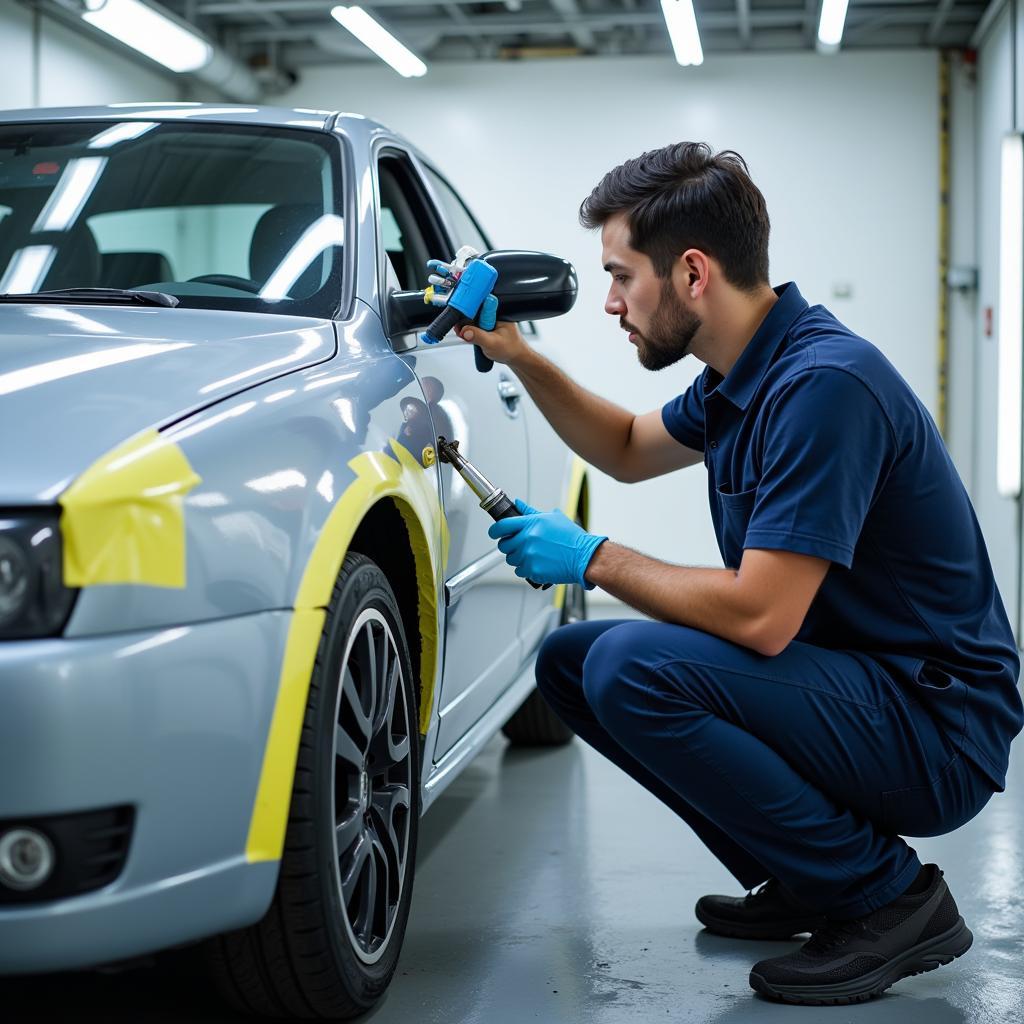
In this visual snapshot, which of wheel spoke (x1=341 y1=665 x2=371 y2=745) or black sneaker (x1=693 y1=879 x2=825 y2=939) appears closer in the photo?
wheel spoke (x1=341 y1=665 x2=371 y2=745)

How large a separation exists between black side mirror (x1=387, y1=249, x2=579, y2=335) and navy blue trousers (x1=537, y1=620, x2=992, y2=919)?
0.58m

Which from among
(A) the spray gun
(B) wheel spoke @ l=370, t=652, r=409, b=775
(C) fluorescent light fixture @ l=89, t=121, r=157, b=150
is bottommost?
(B) wheel spoke @ l=370, t=652, r=409, b=775

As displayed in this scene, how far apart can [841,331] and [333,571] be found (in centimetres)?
93

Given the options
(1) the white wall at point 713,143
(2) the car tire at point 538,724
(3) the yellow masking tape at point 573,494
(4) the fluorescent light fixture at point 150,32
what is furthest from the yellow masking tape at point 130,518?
(1) the white wall at point 713,143

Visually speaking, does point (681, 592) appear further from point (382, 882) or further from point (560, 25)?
point (560, 25)

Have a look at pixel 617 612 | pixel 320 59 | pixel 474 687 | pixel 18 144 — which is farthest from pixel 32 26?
pixel 474 687

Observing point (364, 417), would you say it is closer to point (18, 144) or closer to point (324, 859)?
point (324, 859)

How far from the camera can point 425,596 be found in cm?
Answer: 207

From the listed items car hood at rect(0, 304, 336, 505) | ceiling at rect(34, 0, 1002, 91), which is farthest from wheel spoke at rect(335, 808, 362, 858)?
ceiling at rect(34, 0, 1002, 91)

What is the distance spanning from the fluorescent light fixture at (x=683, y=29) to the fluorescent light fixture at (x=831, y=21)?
25.0 inches

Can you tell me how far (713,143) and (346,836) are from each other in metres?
7.18

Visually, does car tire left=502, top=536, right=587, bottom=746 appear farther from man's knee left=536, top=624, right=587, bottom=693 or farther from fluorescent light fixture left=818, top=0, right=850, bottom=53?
fluorescent light fixture left=818, top=0, right=850, bottom=53

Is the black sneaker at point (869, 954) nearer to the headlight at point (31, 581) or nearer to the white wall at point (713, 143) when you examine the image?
the headlight at point (31, 581)

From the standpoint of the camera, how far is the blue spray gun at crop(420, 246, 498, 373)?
2.16 meters
